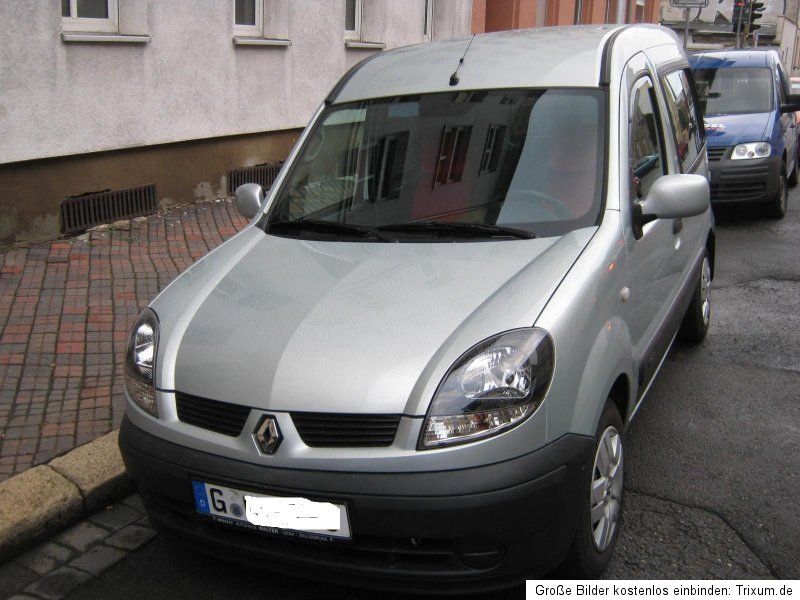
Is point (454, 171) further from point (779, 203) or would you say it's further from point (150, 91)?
point (779, 203)

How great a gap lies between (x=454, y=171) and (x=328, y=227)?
1.92ft

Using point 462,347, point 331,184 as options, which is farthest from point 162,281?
point 462,347

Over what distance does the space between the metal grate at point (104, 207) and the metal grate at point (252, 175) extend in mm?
1392

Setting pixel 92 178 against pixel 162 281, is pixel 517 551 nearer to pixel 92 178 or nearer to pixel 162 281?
pixel 162 281

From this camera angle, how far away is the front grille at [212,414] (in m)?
2.95

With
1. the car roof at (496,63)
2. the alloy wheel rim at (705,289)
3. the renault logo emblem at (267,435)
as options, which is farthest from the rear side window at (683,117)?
the renault logo emblem at (267,435)

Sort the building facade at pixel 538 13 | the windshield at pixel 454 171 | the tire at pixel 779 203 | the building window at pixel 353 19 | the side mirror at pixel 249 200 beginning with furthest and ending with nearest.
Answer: the building facade at pixel 538 13
the building window at pixel 353 19
the tire at pixel 779 203
the side mirror at pixel 249 200
the windshield at pixel 454 171

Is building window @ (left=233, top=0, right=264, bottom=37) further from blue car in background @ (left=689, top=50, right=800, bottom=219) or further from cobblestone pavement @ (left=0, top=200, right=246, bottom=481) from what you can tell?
blue car in background @ (left=689, top=50, right=800, bottom=219)

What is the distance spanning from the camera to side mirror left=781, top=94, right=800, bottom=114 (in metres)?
11.5

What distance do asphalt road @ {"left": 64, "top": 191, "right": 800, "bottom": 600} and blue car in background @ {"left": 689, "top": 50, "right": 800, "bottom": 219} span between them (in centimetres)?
400

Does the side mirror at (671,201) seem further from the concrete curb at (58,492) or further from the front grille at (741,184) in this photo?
the front grille at (741,184)

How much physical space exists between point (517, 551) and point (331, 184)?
2051 mm

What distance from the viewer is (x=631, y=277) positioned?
3.69m

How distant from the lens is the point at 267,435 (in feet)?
9.43
